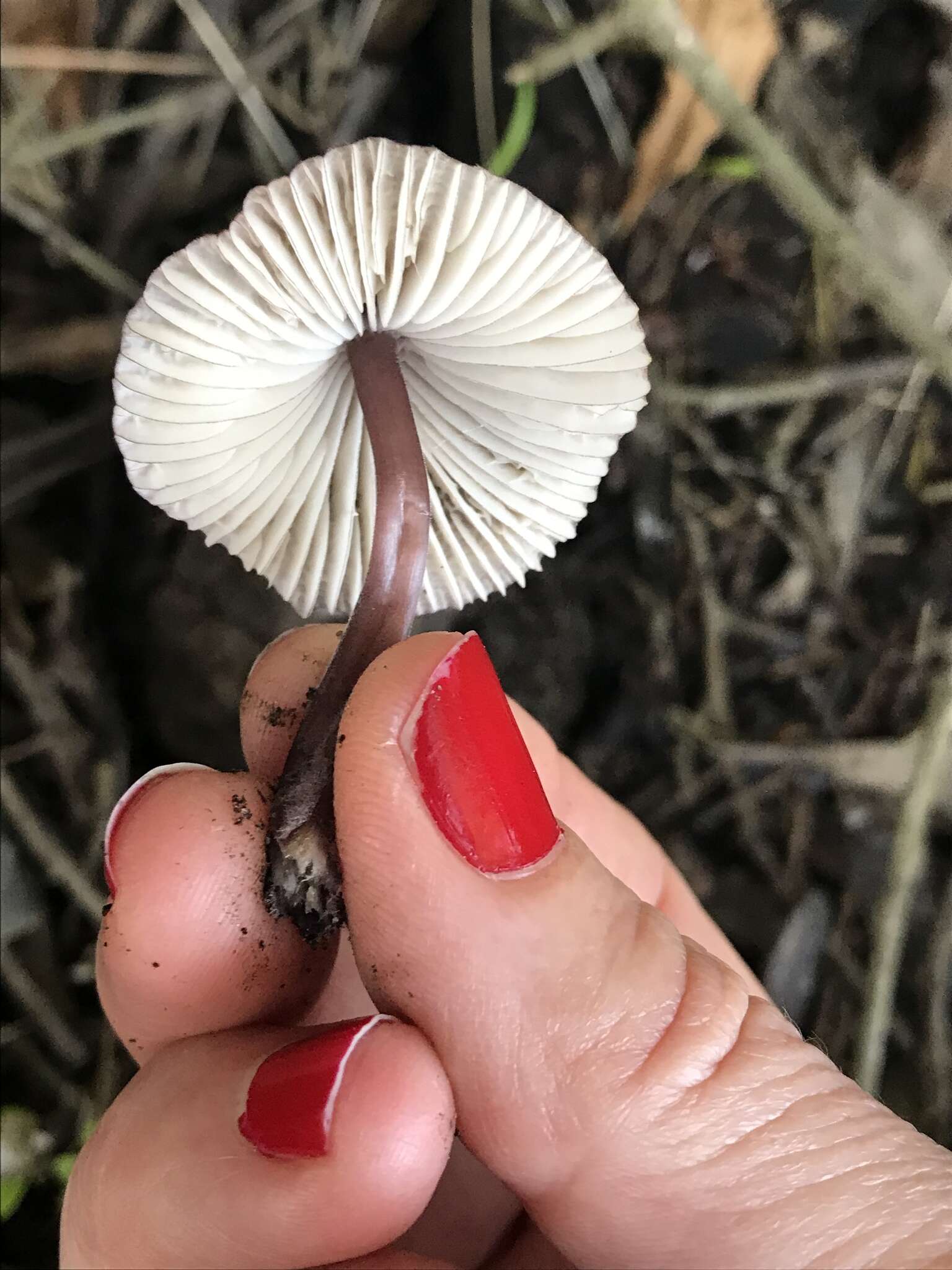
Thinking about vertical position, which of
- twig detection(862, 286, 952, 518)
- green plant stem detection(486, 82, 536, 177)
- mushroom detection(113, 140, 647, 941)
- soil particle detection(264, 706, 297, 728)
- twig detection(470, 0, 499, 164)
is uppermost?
twig detection(470, 0, 499, 164)

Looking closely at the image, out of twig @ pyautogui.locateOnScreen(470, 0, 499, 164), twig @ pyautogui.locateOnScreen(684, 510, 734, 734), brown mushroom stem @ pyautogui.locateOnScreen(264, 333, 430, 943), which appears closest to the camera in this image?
brown mushroom stem @ pyautogui.locateOnScreen(264, 333, 430, 943)

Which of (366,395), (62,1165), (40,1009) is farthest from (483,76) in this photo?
(62,1165)

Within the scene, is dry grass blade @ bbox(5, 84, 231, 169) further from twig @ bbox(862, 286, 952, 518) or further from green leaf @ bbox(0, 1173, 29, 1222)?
green leaf @ bbox(0, 1173, 29, 1222)

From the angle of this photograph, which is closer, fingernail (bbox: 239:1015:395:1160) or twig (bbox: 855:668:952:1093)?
fingernail (bbox: 239:1015:395:1160)

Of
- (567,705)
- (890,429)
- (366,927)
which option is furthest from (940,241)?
(366,927)

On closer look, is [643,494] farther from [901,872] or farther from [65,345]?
[65,345]

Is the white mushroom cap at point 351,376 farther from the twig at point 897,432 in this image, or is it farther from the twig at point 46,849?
the twig at point 897,432

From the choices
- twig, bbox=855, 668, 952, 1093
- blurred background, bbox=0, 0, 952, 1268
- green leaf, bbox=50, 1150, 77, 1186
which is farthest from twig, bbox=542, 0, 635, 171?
green leaf, bbox=50, 1150, 77, 1186
